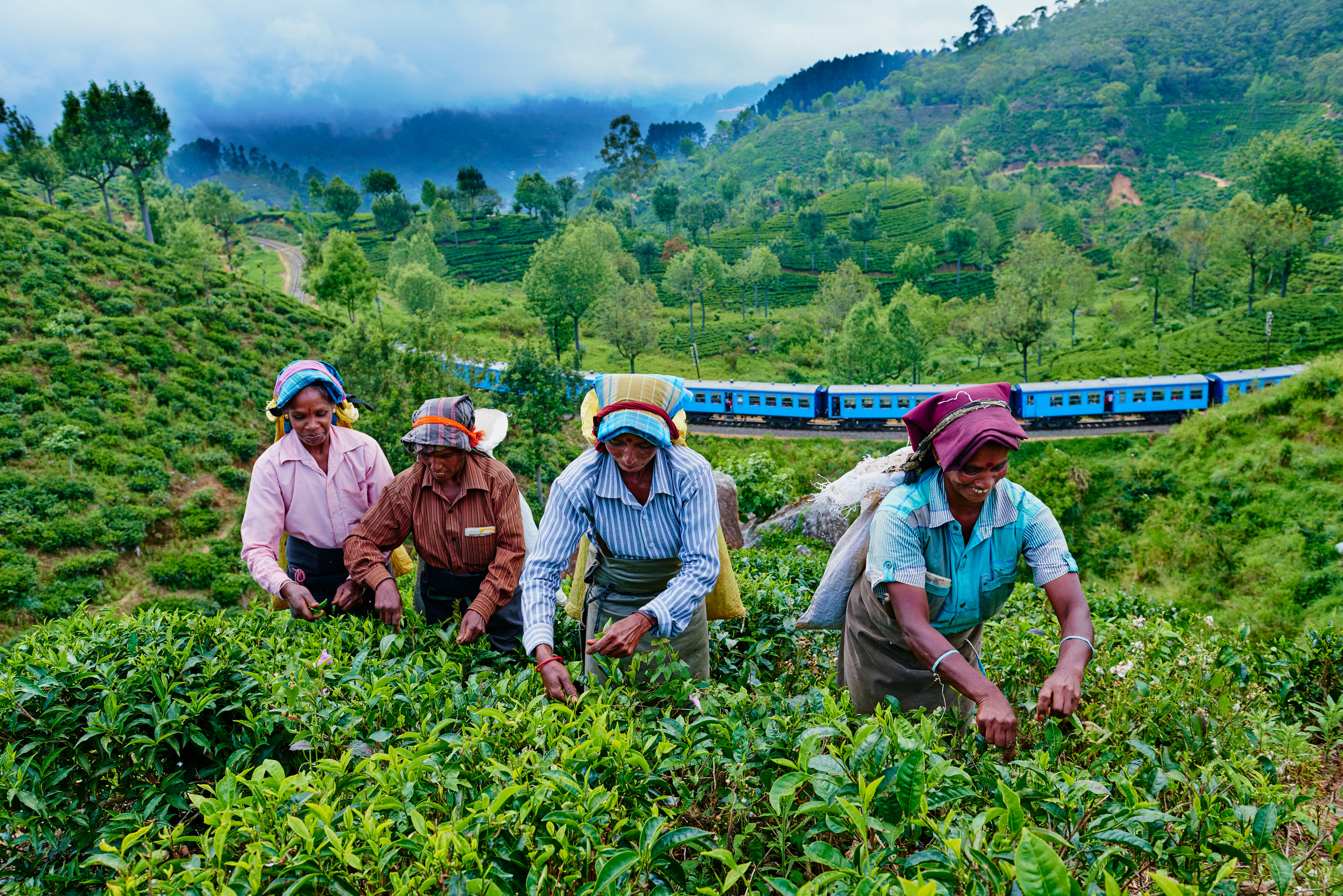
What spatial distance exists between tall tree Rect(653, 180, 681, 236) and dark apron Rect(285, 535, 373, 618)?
205ft

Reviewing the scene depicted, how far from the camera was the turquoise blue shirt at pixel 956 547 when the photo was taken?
2.47 meters

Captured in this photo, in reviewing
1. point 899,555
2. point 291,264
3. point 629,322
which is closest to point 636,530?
point 899,555

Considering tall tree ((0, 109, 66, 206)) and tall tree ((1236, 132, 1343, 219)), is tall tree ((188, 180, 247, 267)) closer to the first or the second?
tall tree ((0, 109, 66, 206))

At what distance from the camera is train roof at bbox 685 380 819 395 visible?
24.6 m

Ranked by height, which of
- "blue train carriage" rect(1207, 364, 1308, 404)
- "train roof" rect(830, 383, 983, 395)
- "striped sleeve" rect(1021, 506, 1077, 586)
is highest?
"striped sleeve" rect(1021, 506, 1077, 586)

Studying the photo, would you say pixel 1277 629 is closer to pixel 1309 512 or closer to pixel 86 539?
pixel 1309 512

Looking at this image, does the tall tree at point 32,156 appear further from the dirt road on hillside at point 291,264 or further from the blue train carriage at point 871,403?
the blue train carriage at point 871,403

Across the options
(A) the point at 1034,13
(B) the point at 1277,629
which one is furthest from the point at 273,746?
(A) the point at 1034,13

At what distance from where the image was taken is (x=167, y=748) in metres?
2.42

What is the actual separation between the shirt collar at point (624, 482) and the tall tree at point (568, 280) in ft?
107

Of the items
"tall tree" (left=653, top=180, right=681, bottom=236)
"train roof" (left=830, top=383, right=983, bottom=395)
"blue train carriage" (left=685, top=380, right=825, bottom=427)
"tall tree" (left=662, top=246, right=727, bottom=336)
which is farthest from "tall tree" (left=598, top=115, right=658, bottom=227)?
"train roof" (left=830, top=383, right=983, bottom=395)

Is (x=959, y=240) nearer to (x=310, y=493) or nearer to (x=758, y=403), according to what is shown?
(x=758, y=403)

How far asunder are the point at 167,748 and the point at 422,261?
50.4m

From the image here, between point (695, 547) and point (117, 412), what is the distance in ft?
68.6
